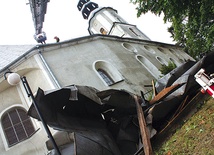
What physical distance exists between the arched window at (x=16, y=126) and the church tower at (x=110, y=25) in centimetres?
2054

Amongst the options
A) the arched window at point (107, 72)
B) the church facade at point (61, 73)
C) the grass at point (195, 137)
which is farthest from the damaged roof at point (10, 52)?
the grass at point (195, 137)

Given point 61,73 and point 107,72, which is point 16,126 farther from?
point 107,72

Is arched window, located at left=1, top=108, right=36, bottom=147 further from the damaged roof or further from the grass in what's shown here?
the grass

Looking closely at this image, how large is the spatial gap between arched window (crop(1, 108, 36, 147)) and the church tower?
2054 cm

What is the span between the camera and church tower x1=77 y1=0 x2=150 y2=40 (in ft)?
101

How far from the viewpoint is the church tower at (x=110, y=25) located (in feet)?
101

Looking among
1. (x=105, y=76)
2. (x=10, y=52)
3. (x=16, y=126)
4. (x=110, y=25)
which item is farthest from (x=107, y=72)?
(x=110, y=25)

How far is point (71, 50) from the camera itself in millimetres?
15305

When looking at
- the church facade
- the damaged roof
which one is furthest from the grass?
the damaged roof

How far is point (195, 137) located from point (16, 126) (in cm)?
1057

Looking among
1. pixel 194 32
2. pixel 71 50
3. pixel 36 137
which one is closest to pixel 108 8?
pixel 71 50

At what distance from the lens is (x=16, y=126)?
12.3 m

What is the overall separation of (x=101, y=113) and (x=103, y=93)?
0.84m

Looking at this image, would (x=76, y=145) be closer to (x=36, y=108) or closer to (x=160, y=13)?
(x=36, y=108)
